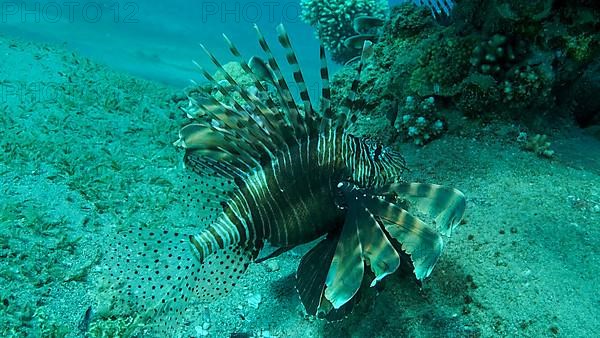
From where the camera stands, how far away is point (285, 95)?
2.79 metres

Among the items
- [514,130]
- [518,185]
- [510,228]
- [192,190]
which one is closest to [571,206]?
[518,185]

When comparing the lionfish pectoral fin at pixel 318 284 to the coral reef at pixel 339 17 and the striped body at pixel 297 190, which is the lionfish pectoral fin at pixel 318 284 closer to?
the striped body at pixel 297 190

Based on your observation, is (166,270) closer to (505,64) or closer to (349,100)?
(349,100)

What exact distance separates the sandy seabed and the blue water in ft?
34.1

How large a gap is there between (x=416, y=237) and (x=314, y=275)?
2.70 feet

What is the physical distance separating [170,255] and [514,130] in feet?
11.9

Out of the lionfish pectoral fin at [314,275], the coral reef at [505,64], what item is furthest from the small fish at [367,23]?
the lionfish pectoral fin at [314,275]

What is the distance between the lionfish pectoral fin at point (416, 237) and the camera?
229 cm

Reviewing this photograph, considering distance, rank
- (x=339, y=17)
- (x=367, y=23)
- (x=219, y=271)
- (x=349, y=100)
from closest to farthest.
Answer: (x=349, y=100) → (x=219, y=271) → (x=367, y=23) → (x=339, y=17)

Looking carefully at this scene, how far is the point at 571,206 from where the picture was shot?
11.4 feet

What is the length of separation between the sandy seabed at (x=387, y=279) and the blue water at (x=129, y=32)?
1039 centimetres

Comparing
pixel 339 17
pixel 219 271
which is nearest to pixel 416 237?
pixel 219 271

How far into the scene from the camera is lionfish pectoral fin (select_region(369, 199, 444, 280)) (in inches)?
90.2

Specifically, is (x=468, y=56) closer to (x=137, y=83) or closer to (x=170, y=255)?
(x=170, y=255)
